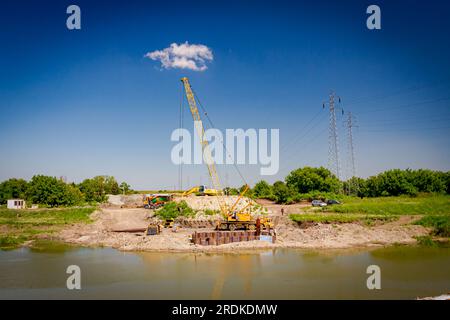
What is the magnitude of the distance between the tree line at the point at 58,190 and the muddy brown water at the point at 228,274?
2925cm

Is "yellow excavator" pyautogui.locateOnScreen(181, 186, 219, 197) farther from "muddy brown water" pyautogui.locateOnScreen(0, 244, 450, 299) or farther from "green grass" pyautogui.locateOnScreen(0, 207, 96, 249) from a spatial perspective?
"muddy brown water" pyautogui.locateOnScreen(0, 244, 450, 299)

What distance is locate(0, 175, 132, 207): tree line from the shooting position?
56906 mm

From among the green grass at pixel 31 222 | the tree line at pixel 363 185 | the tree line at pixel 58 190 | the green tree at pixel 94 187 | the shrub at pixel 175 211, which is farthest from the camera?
the green tree at pixel 94 187

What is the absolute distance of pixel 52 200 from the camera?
186 feet

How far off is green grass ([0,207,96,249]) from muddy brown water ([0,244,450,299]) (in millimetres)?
5771

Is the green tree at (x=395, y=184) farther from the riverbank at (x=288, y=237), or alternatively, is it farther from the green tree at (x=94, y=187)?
the green tree at (x=94, y=187)

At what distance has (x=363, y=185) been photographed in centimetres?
7088

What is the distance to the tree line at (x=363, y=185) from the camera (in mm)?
60531

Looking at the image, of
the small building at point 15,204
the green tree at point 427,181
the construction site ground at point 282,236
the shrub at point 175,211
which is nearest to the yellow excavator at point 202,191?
the shrub at point 175,211

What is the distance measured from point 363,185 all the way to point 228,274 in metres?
57.3

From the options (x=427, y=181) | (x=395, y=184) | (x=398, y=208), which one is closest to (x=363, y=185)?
(x=395, y=184)

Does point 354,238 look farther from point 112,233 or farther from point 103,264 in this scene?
point 112,233

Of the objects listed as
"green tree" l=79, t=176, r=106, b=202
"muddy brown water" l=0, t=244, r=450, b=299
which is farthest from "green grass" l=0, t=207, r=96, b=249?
"green tree" l=79, t=176, r=106, b=202

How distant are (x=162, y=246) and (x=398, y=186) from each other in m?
48.9
